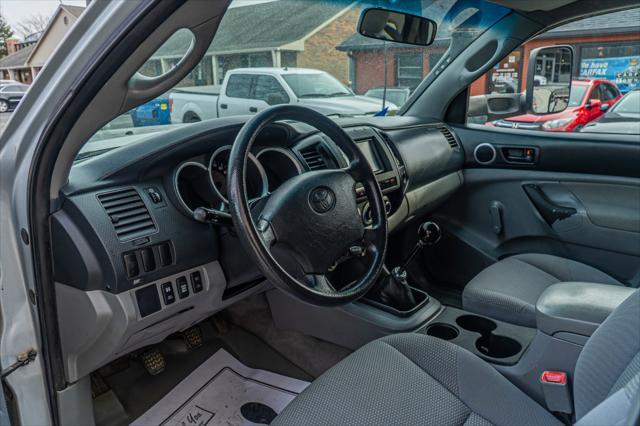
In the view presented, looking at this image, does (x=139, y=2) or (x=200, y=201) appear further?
(x=200, y=201)

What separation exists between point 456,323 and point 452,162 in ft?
3.22

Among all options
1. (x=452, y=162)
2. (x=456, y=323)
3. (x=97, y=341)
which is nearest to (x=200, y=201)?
(x=97, y=341)

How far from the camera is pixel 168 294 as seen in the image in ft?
5.41

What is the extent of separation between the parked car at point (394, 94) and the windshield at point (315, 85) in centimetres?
15

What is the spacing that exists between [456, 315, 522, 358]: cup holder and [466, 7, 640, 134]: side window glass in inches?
46.2

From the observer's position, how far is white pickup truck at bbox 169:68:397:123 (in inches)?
82.8

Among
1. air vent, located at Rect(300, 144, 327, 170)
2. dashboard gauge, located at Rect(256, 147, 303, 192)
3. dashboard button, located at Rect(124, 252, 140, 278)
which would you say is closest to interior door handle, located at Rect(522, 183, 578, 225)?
air vent, located at Rect(300, 144, 327, 170)

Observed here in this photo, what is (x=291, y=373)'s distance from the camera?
224 cm

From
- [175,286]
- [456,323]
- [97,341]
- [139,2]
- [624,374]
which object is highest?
[139,2]

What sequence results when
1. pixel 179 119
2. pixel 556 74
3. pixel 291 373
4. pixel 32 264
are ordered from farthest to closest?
pixel 556 74 → pixel 291 373 → pixel 179 119 → pixel 32 264

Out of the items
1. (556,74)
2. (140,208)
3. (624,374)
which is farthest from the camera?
(556,74)

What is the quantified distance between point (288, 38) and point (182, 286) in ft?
7.57

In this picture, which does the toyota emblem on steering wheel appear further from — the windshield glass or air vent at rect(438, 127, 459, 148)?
air vent at rect(438, 127, 459, 148)

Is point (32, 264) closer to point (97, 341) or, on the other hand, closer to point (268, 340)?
point (97, 341)
